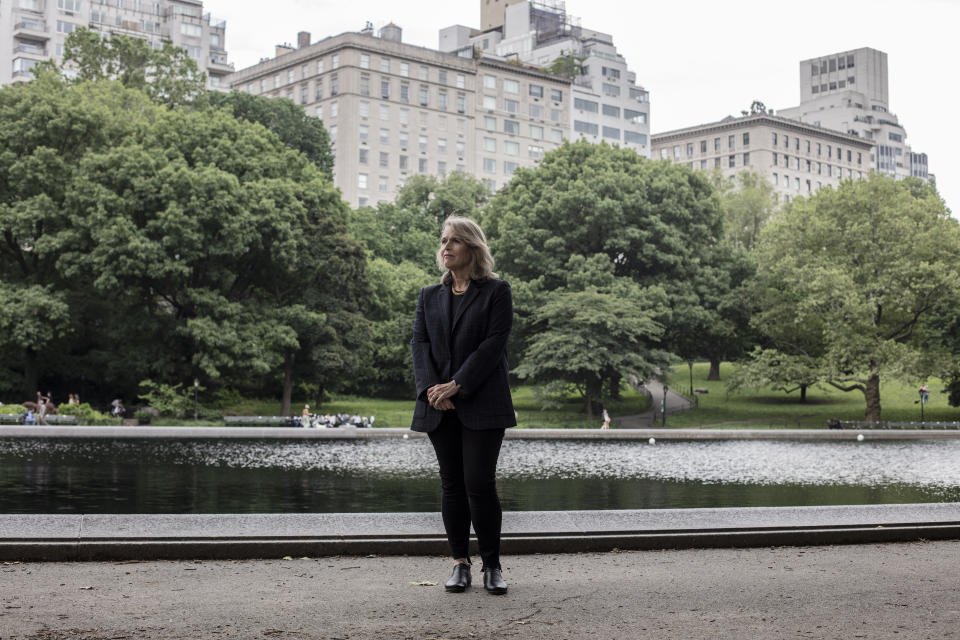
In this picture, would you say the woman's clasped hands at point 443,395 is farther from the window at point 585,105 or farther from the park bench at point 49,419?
the window at point 585,105

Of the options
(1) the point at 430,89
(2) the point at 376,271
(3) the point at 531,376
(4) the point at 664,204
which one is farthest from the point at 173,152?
(1) the point at 430,89

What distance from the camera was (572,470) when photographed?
23.2 metres

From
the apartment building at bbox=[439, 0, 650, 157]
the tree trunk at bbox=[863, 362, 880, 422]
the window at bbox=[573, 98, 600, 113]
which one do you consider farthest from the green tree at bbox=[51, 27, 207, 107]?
the window at bbox=[573, 98, 600, 113]

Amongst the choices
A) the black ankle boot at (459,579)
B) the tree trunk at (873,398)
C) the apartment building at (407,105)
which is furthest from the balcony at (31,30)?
the black ankle boot at (459,579)

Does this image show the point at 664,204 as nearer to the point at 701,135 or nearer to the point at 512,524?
the point at 512,524

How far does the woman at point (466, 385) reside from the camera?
5844 millimetres

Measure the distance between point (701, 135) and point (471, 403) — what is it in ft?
463

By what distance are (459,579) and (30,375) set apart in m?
41.4

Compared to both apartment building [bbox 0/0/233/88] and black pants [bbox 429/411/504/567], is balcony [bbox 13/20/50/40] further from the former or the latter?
black pants [bbox 429/411/504/567]

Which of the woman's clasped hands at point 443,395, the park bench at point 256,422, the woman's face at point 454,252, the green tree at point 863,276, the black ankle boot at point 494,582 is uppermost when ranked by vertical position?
the green tree at point 863,276

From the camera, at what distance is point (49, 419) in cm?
3659

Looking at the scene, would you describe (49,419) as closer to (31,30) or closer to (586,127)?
(31,30)

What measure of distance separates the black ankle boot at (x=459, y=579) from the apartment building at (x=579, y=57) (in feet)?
393

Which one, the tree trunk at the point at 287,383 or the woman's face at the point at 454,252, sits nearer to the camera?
the woman's face at the point at 454,252
